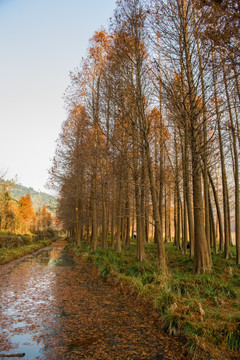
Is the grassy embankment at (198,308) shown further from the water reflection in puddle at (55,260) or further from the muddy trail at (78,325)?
the water reflection in puddle at (55,260)

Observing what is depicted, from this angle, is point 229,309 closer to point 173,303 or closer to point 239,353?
point 173,303

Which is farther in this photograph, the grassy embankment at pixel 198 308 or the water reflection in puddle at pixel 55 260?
the water reflection in puddle at pixel 55 260

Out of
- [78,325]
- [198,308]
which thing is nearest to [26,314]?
[78,325]

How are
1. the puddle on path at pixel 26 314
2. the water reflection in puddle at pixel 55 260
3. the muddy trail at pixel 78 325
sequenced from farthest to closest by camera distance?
the water reflection in puddle at pixel 55 260 → the puddle on path at pixel 26 314 → the muddy trail at pixel 78 325

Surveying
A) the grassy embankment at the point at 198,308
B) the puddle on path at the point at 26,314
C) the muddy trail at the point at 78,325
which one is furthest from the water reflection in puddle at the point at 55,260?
the grassy embankment at the point at 198,308

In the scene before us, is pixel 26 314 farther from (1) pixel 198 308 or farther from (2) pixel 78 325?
(1) pixel 198 308

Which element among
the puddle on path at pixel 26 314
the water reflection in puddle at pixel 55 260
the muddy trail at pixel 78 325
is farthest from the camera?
the water reflection in puddle at pixel 55 260

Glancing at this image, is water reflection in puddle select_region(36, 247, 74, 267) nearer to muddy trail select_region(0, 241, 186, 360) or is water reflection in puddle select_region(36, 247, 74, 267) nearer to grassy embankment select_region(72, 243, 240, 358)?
muddy trail select_region(0, 241, 186, 360)

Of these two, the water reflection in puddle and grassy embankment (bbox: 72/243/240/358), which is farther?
the water reflection in puddle

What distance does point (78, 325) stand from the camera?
172 inches

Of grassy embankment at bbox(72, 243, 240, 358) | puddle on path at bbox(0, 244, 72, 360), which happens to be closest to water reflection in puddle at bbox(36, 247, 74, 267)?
puddle on path at bbox(0, 244, 72, 360)

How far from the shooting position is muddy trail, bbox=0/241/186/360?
340 centimetres

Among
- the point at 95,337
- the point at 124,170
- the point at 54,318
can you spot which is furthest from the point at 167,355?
the point at 124,170

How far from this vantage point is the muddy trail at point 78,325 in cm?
340
